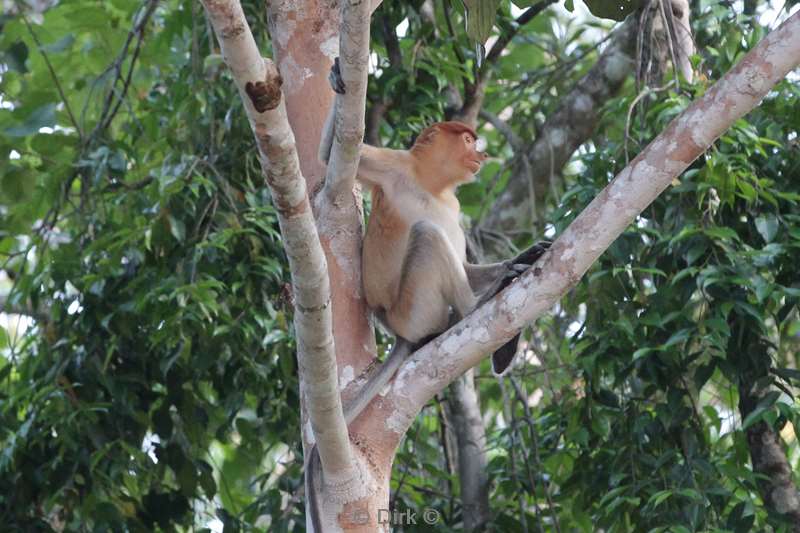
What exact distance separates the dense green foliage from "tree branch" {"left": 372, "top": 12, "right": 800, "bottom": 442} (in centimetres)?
75

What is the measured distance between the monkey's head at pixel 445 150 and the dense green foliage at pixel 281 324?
45cm

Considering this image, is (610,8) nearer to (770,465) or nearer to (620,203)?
(620,203)

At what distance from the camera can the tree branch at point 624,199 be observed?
112 inches

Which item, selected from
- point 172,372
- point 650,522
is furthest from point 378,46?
point 650,522

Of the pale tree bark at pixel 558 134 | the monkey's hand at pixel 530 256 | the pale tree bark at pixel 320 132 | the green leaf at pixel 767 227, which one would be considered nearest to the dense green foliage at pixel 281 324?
the green leaf at pixel 767 227

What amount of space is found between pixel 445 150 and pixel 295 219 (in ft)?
6.38

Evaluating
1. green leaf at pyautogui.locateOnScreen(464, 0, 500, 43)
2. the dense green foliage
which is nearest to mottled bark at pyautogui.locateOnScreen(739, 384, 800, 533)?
the dense green foliage

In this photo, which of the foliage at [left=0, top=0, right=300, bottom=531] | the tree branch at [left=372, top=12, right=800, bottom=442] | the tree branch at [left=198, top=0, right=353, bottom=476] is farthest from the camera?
the foliage at [left=0, top=0, right=300, bottom=531]

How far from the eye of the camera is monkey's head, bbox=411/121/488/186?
4.46 m

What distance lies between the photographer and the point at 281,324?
453 cm

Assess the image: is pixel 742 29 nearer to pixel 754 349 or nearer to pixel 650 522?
pixel 754 349

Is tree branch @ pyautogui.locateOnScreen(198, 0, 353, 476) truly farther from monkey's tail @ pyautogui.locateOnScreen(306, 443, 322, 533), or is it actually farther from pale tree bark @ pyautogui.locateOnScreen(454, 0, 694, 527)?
pale tree bark @ pyautogui.locateOnScreen(454, 0, 694, 527)

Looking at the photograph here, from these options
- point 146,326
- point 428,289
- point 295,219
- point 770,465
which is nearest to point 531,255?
point 428,289

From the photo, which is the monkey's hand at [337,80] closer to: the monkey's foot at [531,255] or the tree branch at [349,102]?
the tree branch at [349,102]
